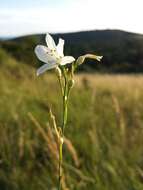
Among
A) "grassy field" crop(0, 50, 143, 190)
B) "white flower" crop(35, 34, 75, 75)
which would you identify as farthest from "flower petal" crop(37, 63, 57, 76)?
"grassy field" crop(0, 50, 143, 190)

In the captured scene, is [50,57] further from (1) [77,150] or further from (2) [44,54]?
(1) [77,150]

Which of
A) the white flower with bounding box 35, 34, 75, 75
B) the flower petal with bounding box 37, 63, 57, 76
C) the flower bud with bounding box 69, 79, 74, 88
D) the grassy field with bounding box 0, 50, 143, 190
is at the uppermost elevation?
the white flower with bounding box 35, 34, 75, 75

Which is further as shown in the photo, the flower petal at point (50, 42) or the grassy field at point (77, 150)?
the grassy field at point (77, 150)

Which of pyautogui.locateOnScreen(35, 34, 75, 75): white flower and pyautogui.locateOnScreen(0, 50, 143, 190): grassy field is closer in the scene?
pyautogui.locateOnScreen(35, 34, 75, 75): white flower

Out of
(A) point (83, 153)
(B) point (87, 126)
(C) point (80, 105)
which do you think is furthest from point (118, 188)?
(C) point (80, 105)

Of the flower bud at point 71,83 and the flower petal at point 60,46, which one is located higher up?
the flower petal at point 60,46

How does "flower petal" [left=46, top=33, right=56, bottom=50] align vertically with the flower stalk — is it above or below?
above

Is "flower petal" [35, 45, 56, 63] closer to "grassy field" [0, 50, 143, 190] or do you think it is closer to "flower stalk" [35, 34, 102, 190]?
"flower stalk" [35, 34, 102, 190]

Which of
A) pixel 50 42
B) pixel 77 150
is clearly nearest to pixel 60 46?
pixel 50 42

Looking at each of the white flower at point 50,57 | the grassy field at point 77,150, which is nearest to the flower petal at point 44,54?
the white flower at point 50,57

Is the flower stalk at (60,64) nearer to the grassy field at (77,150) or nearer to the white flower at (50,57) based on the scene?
the white flower at (50,57)
